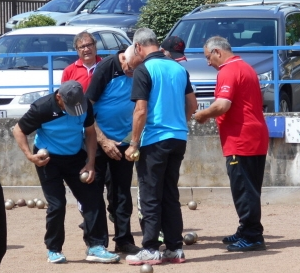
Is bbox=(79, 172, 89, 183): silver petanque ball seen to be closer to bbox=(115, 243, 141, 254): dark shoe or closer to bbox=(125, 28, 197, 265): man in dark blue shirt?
bbox=(125, 28, 197, 265): man in dark blue shirt

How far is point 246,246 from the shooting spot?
7.54 m

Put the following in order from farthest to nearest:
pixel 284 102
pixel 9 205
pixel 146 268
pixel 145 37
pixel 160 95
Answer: pixel 284 102, pixel 9 205, pixel 145 37, pixel 160 95, pixel 146 268

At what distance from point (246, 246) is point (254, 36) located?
198 inches

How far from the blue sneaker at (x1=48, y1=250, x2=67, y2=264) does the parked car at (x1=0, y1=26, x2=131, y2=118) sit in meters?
3.76

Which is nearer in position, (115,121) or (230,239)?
(115,121)

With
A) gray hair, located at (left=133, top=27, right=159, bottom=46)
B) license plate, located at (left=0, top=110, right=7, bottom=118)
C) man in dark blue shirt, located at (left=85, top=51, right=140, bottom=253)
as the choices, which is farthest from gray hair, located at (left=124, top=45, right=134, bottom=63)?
license plate, located at (left=0, top=110, right=7, bottom=118)

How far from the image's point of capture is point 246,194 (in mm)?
7426

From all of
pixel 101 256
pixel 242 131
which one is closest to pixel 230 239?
pixel 242 131

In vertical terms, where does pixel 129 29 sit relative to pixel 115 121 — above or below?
below

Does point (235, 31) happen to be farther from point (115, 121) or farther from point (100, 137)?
point (100, 137)

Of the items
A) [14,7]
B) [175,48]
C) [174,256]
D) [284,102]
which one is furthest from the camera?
[14,7]

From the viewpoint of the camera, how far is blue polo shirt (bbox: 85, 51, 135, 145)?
23.5 ft

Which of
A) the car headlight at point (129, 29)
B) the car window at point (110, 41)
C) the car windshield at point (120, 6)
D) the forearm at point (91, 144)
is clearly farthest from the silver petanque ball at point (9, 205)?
the car windshield at point (120, 6)

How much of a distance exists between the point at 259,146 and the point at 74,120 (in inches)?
67.8
